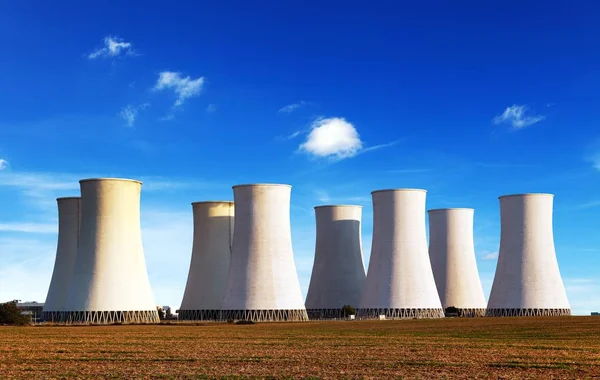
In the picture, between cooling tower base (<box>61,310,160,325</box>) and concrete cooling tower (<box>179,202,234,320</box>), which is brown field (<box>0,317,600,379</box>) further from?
concrete cooling tower (<box>179,202,234,320</box>)

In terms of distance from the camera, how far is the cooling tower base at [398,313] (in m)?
54.0

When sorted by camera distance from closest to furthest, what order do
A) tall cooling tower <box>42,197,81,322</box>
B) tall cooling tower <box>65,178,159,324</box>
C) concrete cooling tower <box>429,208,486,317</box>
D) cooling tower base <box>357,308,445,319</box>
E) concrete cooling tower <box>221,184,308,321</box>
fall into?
tall cooling tower <box>65,178,159,324</box>, concrete cooling tower <box>221,184,308,321</box>, tall cooling tower <box>42,197,81,322</box>, cooling tower base <box>357,308,445,319</box>, concrete cooling tower <box>429,208,486,317</box>

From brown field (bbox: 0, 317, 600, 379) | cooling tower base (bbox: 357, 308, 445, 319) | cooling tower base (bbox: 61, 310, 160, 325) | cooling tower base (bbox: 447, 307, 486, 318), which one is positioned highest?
cooling tower base (bbox: 447, 307, 486, 318)

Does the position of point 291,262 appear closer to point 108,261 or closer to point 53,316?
point 108,261

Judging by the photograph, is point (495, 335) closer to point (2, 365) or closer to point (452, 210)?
point (2, 365)

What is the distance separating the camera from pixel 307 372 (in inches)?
677

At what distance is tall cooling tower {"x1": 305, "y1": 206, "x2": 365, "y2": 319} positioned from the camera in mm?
62312

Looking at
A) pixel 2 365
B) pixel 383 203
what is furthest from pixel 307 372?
pixel 383 203

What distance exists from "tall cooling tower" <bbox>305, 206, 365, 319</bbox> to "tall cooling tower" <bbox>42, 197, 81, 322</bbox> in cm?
1934

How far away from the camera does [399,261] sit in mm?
53531

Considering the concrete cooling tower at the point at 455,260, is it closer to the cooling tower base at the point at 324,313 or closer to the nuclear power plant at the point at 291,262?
the nuclear power plant at the point at 291,262

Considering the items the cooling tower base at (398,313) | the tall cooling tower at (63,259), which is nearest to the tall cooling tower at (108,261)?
the tall cooling tower at (63,259)

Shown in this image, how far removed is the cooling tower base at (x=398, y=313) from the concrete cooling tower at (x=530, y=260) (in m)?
6.99

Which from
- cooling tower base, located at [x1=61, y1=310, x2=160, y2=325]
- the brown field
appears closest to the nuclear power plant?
cooling tower base, located at [x1=61, y1=310, x2=160, y2=325]
